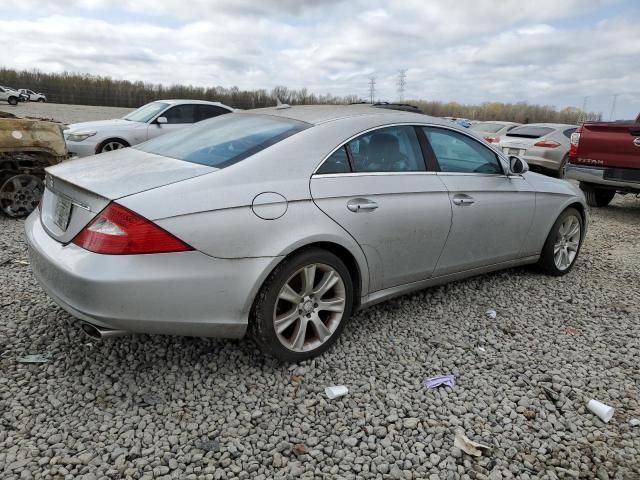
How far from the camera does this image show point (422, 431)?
102 inches

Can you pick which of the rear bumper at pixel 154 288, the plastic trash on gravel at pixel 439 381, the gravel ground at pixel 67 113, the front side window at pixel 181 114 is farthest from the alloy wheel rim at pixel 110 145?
the gravel ground at pixel 67 113

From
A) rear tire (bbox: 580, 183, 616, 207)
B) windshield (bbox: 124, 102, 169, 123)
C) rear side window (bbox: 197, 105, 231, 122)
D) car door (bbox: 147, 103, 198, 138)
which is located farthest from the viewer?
rear side window (bbox: 197, 105, 231, 122)

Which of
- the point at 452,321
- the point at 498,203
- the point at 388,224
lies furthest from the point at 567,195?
the point at 388,224

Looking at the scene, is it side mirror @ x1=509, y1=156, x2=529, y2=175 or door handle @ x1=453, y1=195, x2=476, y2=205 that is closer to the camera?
door handle @ x1=453, y1=195, x2=476, y2=205

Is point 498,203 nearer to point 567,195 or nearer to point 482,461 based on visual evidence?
point 567,195

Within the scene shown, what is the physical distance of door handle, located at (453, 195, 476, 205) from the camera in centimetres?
375

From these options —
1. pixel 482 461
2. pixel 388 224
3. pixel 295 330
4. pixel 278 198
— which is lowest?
pixel 482 461

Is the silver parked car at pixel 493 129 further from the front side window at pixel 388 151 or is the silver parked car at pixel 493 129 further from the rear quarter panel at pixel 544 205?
the front side window at pixel 388 151

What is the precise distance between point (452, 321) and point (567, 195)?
1.98 metres

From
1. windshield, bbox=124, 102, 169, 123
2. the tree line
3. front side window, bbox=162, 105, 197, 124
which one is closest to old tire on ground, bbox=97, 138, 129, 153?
windshield, bbox=124, 102, 169, 123

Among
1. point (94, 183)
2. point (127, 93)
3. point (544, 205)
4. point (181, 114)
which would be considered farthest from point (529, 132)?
point (127, 93)

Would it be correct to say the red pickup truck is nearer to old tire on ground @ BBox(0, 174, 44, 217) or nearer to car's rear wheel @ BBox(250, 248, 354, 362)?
car's rear wheel @ BBox(250, 248, 354, 362)

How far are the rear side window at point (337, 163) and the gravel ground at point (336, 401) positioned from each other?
116cm

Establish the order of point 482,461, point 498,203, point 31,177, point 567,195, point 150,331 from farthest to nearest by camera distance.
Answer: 1. point 31,177
2. point 567,195
3. point 498,203
4. point 150,331
5. point 482,461
